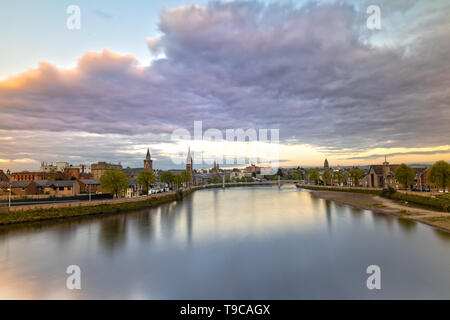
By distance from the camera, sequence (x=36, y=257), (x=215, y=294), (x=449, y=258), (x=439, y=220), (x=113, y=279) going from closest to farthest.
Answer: (x=215, y=294)
(x=113, y=279)
(x=449, y=258)
(x=36, y=257)
(x=439, y=220)

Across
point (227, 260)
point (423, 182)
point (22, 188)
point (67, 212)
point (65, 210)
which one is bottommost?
point (227, 260)

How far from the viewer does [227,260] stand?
67.8 feet

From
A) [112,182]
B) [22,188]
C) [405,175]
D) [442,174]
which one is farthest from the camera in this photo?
[405,175]

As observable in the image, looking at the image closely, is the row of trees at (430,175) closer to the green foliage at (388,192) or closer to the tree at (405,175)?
the tree at (405,175)

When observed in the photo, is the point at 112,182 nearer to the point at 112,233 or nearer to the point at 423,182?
the point at 112,233

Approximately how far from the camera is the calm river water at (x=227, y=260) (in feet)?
50.0

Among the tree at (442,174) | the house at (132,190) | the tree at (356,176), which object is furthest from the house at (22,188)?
the tree at (356,176)

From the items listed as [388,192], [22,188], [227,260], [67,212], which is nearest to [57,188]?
[22,188]
